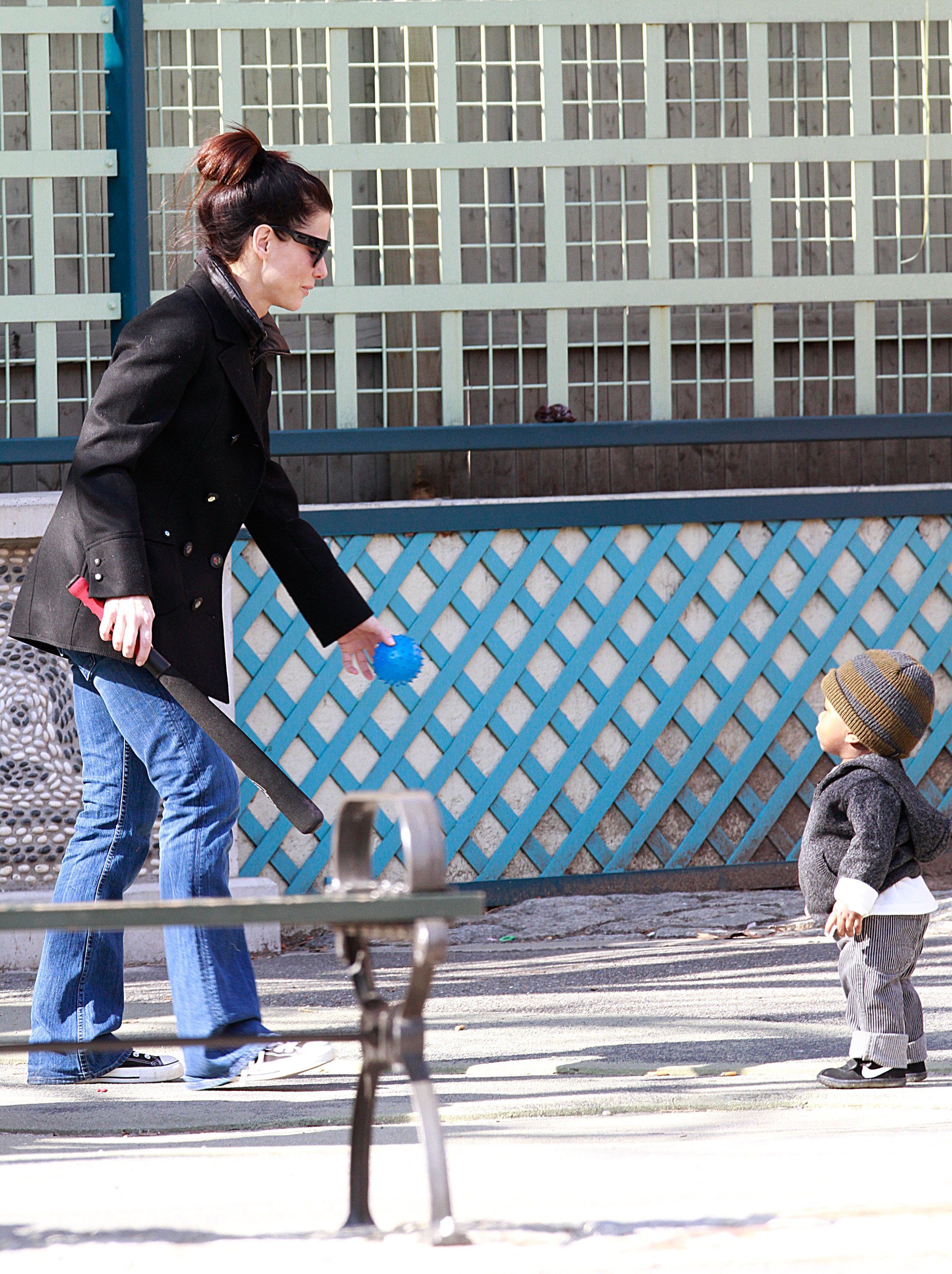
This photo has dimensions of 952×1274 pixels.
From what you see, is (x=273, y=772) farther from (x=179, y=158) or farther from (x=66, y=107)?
(x=66, y=107)

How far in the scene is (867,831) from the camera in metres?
2.55

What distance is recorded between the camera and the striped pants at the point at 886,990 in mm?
2551

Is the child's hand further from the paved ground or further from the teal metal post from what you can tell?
the teal metal post

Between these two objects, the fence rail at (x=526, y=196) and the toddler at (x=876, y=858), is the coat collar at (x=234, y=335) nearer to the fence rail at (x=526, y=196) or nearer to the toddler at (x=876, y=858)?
the toddler at (x=876, y=858)

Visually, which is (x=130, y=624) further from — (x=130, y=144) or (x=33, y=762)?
(x=130, y=144)

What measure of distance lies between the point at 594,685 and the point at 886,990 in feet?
7.41

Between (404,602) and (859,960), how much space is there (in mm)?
2331

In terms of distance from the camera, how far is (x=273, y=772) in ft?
8.07

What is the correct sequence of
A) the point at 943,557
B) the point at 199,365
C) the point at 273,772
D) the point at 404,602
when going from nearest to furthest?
1. the point at 273,772
2. the point at 199,365
3. the point at 404,602
4. the point at 943,557

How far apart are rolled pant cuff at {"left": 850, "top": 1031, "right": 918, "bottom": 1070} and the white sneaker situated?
0.88 metres

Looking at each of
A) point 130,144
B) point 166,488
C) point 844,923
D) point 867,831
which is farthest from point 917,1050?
point 130,144

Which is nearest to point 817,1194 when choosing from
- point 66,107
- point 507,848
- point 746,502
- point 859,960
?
point 859,960

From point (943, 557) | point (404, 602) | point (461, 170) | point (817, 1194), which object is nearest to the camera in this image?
point (817, 1194)

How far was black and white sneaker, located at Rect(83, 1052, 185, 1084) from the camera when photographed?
268 cm
